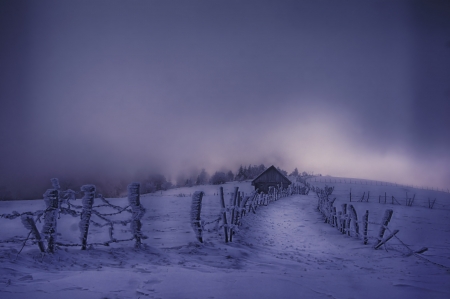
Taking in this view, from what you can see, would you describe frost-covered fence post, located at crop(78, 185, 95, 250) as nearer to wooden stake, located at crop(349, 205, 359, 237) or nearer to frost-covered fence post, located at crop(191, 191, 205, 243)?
frost-covered fence post, located at crop(191, 191, 205, 243)

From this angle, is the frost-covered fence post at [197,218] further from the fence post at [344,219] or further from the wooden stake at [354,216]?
the fence post at [344,219]

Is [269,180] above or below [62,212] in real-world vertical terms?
below

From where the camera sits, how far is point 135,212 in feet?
21.2

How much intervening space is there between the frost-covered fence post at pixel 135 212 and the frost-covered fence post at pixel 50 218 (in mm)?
1661

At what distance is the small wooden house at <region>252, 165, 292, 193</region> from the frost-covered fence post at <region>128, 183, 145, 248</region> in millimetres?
30647

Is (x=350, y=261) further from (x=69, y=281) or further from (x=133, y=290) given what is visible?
(x=69, y=281)

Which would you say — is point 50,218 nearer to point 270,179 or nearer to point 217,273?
point 217,273

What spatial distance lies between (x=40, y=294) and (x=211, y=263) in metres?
3.29

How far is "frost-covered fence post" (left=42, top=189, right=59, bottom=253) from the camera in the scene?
5.29 m

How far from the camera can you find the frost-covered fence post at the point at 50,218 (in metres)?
5.29

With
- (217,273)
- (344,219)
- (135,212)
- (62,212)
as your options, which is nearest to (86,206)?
(62,212)

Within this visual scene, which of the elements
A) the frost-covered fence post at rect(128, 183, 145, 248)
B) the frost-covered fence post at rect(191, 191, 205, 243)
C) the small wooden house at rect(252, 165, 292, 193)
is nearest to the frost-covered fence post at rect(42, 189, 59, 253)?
the frost-covered fence post at rect(128, 183, 145, 248)

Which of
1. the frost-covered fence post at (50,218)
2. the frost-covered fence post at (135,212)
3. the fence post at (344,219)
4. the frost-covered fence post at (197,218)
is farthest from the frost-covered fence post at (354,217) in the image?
the frost-covered fence post at (50,218)

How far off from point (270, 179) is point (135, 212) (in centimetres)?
3114
